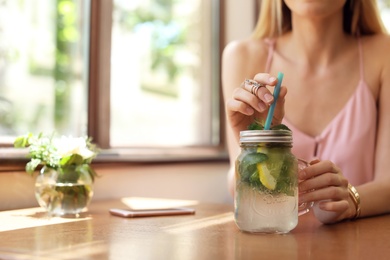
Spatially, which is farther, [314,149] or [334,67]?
[334,67]

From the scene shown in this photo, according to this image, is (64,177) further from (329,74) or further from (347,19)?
(347,19)

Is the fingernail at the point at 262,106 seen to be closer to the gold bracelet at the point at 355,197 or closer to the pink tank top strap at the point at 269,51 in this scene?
the gold bracelet at the point at 355,197

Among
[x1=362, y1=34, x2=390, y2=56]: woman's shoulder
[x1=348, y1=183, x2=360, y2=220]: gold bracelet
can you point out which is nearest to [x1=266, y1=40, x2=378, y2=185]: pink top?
[x1=362, y1=34, x2=390, y2=56]: woman's shoulder

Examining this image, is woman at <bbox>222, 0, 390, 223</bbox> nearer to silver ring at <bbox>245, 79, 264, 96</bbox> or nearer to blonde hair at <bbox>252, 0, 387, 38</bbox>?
blonde hair at <bbox>252, 0, 387, 38</bbox>

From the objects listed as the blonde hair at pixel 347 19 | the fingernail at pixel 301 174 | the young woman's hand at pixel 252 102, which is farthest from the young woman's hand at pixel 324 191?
the blonde hair at pixel 347 19

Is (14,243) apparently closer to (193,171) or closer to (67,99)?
(67,99)

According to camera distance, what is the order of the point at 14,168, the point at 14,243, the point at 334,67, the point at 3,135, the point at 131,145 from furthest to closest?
1. the point at 131,145
2. the point at 334,67
3. the point at 3,135
4. the point at 14,168
5. the point at 14,243

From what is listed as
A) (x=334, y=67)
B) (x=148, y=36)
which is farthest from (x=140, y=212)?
(x=148, y=36)

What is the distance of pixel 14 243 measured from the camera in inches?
32.6

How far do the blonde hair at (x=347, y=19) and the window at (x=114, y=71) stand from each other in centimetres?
46

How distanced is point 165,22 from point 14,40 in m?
0.73

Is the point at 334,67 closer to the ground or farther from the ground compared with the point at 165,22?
closer to the ground

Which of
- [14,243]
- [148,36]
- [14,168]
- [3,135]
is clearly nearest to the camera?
[14,243]

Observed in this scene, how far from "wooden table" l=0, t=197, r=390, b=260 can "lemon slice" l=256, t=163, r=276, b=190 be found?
8 cm
